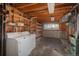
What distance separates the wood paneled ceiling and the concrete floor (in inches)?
13.5

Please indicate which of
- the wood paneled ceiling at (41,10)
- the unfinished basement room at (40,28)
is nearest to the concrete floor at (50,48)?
the unfinished basement room at (40,28)

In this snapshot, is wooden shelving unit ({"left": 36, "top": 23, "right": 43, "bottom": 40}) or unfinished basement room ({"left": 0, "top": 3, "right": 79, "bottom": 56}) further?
wooden shelving unit ({"left": 36, "top": 23, "right": 43, "bottom": 40})

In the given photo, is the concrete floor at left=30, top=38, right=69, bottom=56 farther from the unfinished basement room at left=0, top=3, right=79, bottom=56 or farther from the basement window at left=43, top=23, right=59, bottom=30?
the basement window at left=43, top=23, right=59, bottom=30

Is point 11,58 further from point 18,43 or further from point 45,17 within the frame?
point 45,17

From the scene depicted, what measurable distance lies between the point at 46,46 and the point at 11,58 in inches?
22.6

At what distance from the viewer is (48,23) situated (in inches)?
78.0

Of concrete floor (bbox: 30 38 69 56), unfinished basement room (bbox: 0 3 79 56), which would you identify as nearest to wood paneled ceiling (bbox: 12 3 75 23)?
unfinished basement room (bbox: 0 3 79 56)

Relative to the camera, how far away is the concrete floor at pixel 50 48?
6.37ft

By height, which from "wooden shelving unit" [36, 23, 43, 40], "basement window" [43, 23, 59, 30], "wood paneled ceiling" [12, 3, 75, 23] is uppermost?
"wood paneled ceiling" [12, 3, 75, 23]

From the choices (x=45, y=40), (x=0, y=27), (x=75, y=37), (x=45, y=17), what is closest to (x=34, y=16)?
(x=45, y=17)

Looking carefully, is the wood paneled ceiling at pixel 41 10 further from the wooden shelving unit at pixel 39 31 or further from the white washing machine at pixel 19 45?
the white washing machine at pixel 19 45

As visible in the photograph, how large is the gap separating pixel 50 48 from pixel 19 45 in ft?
1.62

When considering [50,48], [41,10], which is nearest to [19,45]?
[50,48]

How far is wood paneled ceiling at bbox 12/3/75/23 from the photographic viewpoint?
1.89 meters
